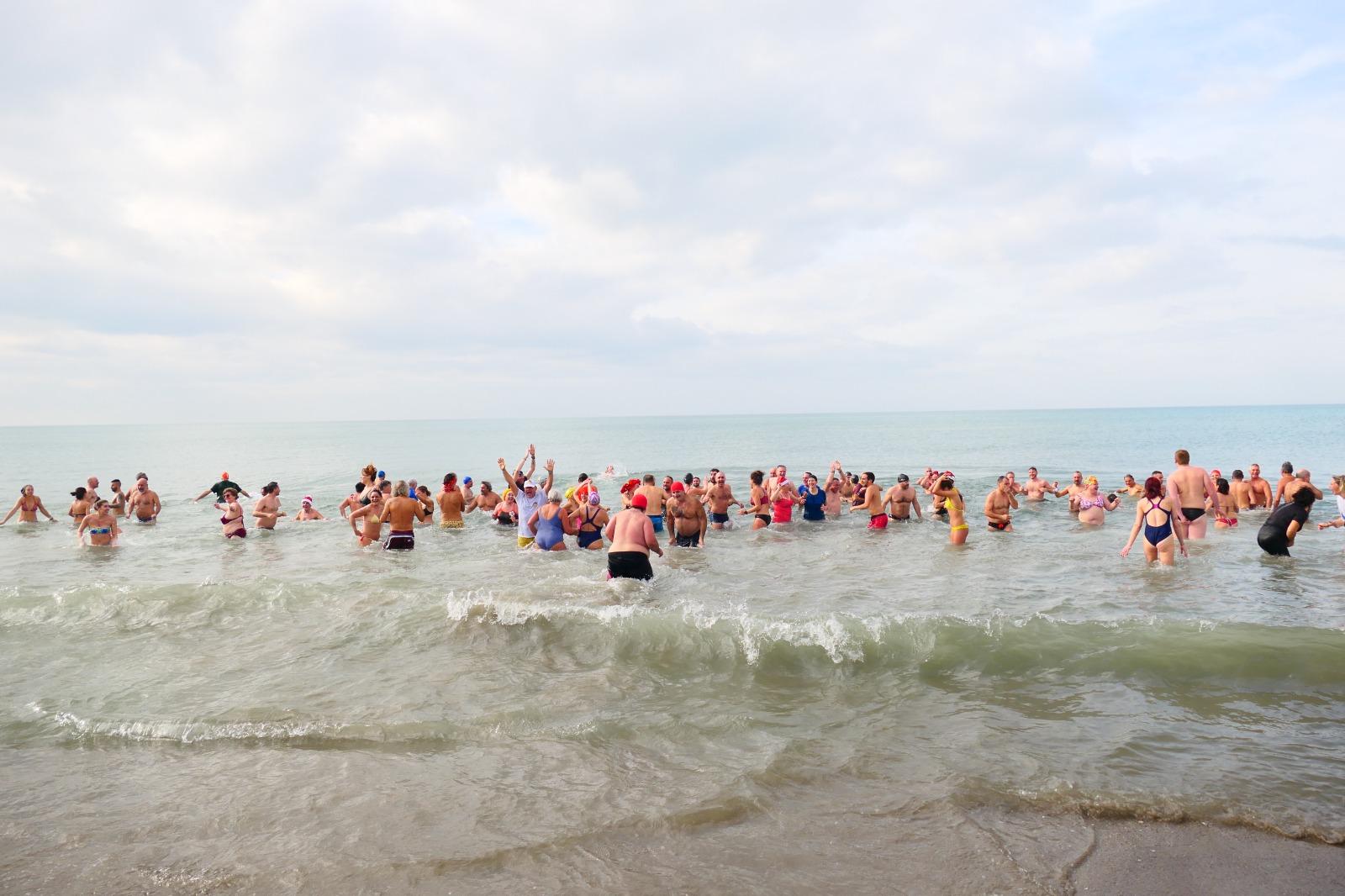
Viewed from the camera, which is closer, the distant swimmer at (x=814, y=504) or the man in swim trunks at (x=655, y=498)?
the man in swim trunks at (x=655, y=498)

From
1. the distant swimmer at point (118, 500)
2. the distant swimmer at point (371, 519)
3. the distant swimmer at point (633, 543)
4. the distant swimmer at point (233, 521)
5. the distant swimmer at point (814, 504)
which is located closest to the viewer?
the distant swimmer at point (633, 543)

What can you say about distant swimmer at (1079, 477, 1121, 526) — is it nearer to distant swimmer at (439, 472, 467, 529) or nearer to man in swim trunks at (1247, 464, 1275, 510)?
man in swim trunks at (1247, 464, 1275, 510)

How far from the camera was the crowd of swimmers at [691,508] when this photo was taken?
10.6 metres

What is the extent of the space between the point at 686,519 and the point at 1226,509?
11.8m

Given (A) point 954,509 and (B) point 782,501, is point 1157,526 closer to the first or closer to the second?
(A) point 954,509

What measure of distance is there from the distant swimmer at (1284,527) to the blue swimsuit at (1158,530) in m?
1.84

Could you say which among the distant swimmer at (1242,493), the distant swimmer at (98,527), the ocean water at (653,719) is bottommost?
the ocean water at (653,719)

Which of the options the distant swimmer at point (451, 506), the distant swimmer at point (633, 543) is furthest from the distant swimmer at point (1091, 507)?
the distant swimmer at point (451, 506)

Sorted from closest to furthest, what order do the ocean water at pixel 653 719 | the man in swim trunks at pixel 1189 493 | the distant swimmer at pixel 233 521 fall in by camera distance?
the ocean water at pixel 653 719, the man in swim trunks at pixel 1189 493, the distant swimmer at pixel 233 521

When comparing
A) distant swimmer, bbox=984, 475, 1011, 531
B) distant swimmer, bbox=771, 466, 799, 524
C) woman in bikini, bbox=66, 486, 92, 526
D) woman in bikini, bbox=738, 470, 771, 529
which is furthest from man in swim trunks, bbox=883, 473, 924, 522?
woman in bikini, bbox=66, 486, 92, 526

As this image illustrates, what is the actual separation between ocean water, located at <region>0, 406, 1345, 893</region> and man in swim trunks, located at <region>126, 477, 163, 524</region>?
694cm

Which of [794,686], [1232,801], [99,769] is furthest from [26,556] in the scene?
[1232,801]

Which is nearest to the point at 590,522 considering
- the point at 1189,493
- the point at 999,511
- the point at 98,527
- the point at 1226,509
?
the point at 999,511

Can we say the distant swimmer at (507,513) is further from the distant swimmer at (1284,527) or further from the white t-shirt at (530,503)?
the distant swimmer at (1284,527)
